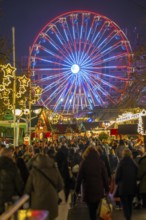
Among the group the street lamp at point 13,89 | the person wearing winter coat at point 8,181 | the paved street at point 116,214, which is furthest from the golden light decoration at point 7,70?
the person wearing winter coat at point 8,181

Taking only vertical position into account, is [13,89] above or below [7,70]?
above

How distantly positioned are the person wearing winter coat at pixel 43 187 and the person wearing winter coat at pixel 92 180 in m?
1.22

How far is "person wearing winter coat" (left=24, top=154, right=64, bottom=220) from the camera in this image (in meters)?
8.62

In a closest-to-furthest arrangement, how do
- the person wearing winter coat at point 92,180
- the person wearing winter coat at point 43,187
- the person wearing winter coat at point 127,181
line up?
1. the person wearing winter coat at point 43,187
2. the person wearing winter coat at point 92,180
3. the person wearing winter coat at point 127,181

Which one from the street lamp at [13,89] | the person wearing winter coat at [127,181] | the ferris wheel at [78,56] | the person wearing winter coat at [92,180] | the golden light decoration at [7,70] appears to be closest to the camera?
the person wearing winter coat at [92,180]

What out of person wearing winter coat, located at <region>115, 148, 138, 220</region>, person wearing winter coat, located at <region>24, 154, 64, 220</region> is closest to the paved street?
person wearing winter coat, located at <region>115, 148, 138, 220</region>

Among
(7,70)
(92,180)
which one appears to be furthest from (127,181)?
(7,70)

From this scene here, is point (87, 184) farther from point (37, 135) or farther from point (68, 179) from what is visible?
point (37, 135)

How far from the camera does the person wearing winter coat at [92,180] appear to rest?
9859 mm

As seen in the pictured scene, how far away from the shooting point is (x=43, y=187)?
28.4ft

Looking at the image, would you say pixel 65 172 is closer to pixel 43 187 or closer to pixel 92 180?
pixel 92 180

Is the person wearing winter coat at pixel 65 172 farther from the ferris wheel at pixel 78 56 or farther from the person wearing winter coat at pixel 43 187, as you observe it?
the ferris wheel at pixel 78 56

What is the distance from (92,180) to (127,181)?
3.00 ft

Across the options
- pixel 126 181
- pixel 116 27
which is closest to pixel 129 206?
pixel 126 181
